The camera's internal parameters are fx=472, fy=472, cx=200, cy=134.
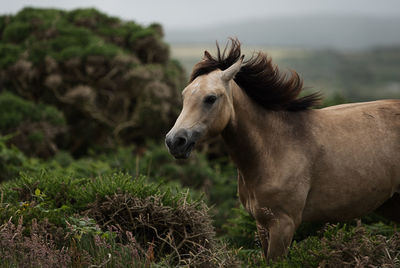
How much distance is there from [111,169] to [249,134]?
4.78 m

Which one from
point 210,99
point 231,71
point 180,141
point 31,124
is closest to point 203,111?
point 210,99

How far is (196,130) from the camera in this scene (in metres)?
4.39

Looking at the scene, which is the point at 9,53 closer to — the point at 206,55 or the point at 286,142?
the point at 206,55

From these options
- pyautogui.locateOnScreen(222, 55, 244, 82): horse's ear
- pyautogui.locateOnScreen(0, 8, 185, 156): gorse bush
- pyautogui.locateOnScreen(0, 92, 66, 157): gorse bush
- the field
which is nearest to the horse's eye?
pyautogui.locateOnScreen(222, 55, 244, 82): horse's ear

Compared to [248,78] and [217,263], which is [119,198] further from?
[248,78]

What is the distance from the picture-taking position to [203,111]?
4469 millimetres

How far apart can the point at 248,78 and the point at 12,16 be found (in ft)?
35.6

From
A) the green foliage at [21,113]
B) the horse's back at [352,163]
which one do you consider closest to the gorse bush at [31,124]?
the green foliage at [21,113]

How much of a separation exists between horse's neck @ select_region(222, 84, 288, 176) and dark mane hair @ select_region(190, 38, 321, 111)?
0.15 m

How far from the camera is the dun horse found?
4.55 meters

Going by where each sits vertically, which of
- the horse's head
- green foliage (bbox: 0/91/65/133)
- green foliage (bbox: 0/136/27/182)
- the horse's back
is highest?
the horse's head

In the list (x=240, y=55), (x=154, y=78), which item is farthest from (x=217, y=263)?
(x=154, y=78)

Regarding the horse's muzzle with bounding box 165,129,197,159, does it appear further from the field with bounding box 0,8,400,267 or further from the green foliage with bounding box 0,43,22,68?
the green foliage with bounding box 0,43,22,68

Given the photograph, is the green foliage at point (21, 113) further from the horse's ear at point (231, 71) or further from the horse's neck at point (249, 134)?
the horse's ear at point (231, 71)
